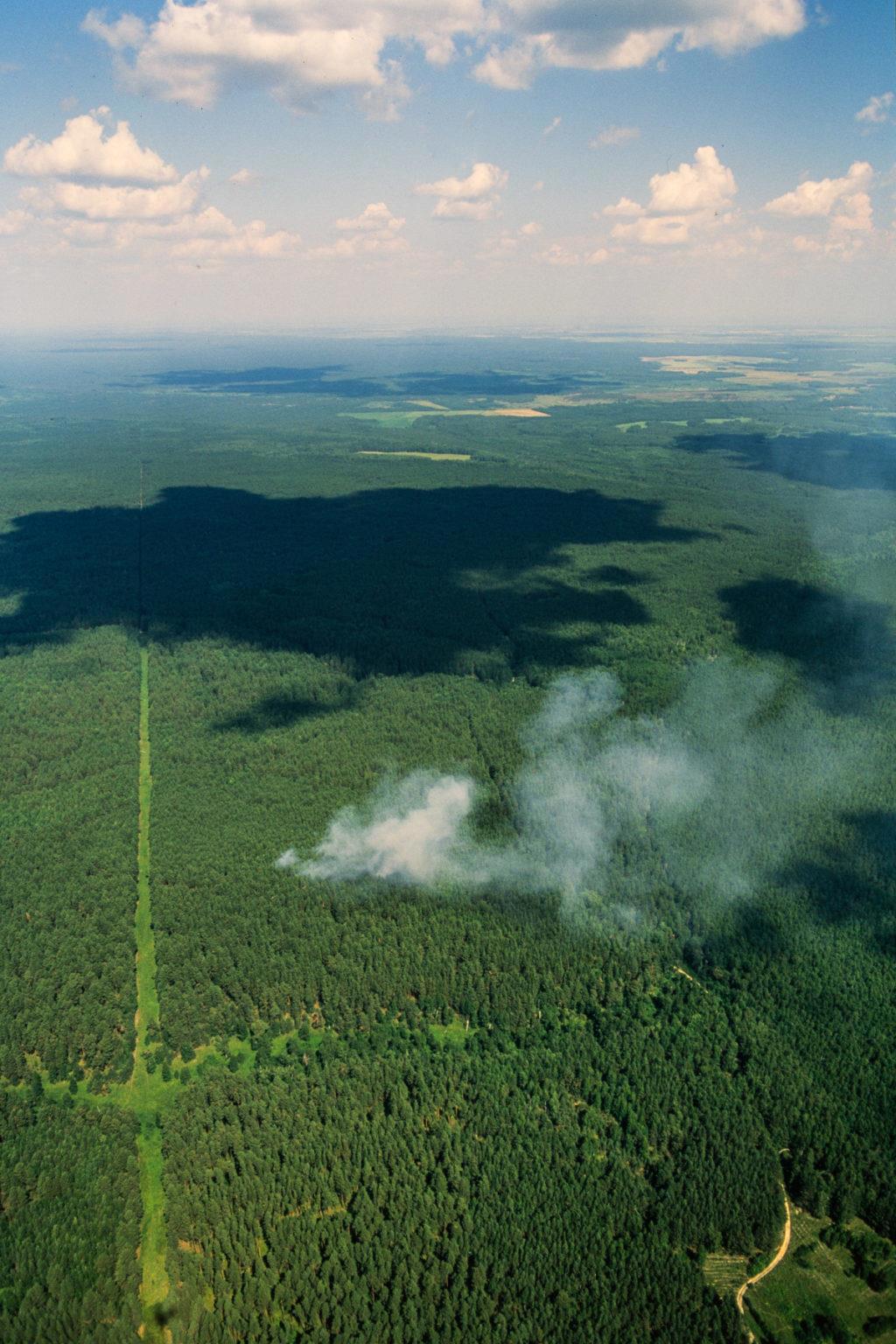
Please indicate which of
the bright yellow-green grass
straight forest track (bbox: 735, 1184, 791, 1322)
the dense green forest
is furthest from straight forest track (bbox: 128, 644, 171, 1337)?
the bright yellow-green grass

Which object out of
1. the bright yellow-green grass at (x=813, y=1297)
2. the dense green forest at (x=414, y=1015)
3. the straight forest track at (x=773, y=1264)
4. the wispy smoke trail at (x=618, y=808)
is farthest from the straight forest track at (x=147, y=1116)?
the bright yellow-green grass at (x=813, y=1297)

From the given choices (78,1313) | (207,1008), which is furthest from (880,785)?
(78,1313)

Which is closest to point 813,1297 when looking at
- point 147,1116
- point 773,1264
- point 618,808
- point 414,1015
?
point 773,1264

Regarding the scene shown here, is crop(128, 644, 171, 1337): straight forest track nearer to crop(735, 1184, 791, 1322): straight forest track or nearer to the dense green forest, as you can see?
the dense green forest

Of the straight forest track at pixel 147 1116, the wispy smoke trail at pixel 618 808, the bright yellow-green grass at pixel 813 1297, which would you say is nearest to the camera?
the bright yellow-green grass at pixel 813 1297

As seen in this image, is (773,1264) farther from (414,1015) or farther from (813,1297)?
(414,1015)

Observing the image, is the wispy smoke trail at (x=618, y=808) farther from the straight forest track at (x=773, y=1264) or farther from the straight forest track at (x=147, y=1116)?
the straight forest track at (x=773, y=1264)
